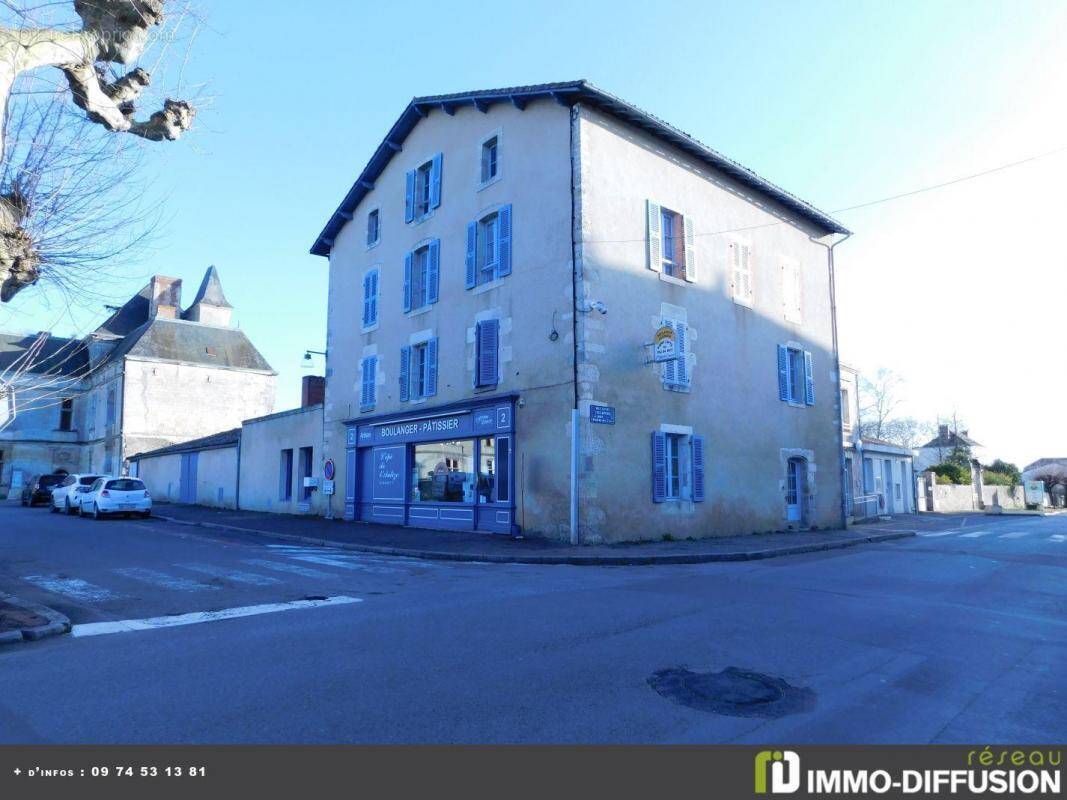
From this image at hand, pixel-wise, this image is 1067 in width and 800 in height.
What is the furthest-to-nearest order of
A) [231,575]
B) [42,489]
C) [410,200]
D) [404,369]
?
[42,489] < [410,200] < [404,369] < [231,575]

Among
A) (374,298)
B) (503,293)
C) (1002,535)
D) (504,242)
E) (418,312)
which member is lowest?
(1002,535)

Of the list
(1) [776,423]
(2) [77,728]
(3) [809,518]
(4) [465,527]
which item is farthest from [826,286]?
(2) [77,728]

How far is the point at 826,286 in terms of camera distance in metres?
23.8

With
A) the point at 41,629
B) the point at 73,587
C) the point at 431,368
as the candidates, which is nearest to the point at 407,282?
the point at 431,368

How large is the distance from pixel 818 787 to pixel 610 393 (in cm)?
1225

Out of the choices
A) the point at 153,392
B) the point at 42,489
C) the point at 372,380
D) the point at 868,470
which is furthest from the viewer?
the point at 153,392

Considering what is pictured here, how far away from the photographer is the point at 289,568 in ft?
36.9

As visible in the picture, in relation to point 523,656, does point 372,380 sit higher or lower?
higher

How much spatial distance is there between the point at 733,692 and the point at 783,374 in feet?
56.9

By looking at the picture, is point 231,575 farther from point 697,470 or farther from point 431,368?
point 697,470

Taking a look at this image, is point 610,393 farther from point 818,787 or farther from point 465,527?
point 818,787

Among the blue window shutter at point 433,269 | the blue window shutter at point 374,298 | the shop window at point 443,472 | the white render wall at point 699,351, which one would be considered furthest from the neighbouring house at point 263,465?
the white render wall at point 699,351

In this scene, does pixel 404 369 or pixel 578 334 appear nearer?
pixel 578 334

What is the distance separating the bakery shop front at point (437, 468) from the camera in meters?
16.7
